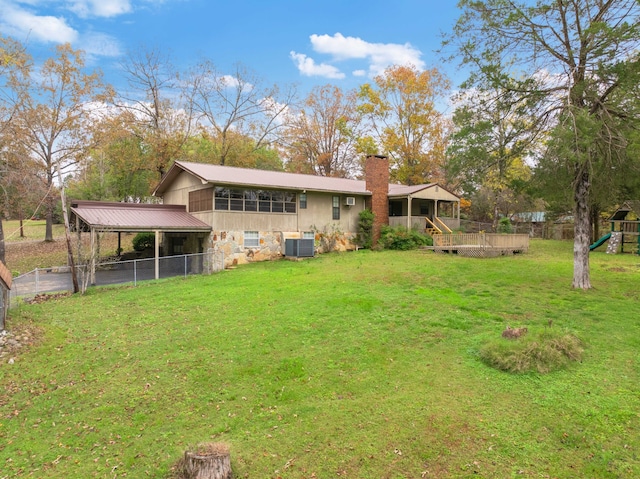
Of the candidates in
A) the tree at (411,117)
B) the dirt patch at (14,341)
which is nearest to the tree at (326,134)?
the tree at (411,117)

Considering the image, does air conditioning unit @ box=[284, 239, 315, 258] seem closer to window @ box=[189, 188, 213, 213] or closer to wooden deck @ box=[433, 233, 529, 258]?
window @ box=[189, 188, 213, 213]

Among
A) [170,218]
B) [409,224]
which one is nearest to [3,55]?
[170,218]

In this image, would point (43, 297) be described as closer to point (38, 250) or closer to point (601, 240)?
point (38, 250)

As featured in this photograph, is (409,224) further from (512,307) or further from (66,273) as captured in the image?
(66,273)

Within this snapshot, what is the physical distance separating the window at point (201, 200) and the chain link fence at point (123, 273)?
2.26m

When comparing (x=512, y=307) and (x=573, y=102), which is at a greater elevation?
(x=573, y=102)

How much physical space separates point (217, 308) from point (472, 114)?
31.2 ft

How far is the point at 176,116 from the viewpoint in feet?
97.1

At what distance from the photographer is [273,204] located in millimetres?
18484

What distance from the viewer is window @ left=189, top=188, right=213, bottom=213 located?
16.8 m

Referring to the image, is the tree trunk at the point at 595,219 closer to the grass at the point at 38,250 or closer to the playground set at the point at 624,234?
the playground set at the point at 624,234

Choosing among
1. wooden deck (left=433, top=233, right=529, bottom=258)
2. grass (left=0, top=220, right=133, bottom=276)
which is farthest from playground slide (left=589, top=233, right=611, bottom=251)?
grass (left=0, top=220, right=133, bottom=276)

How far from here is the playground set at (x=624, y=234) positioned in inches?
818

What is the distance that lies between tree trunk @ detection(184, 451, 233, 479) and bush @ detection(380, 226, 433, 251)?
17.9m
